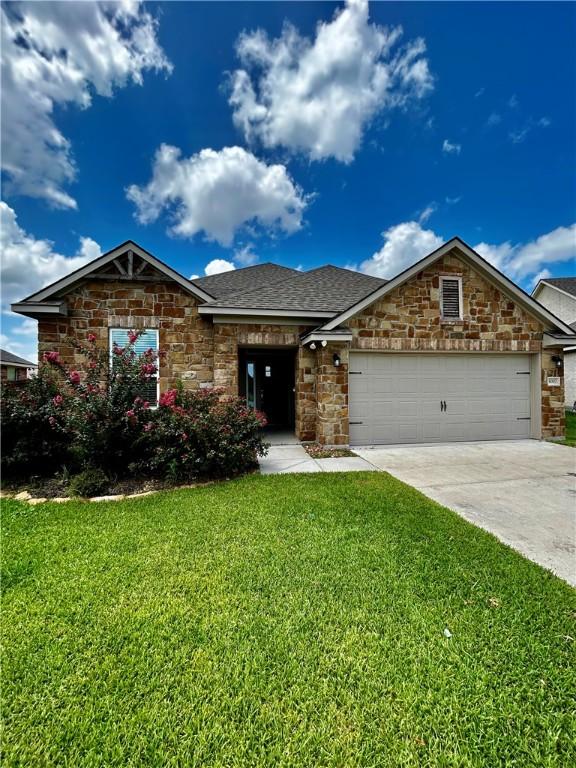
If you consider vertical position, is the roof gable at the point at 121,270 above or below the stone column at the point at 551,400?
above

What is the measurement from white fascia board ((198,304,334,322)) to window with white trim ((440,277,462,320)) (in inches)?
129

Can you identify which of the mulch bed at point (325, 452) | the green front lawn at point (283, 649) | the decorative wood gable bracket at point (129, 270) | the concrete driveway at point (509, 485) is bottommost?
the green front lawn at point (283, 649)

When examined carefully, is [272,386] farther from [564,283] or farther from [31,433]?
[564,283]

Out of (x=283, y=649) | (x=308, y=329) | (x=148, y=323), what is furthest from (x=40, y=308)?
(x=283, y=649)

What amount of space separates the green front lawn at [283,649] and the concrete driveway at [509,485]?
1.81 feet

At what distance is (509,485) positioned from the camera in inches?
227

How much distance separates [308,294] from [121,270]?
524 cm

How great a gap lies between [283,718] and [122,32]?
1216 cm

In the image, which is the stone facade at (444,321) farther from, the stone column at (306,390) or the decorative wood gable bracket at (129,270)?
the decorative wood gable bracket at (129,270)

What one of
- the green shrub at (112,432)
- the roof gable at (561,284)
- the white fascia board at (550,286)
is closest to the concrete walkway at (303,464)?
the green shrub at (112,432)

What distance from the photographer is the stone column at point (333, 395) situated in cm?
859

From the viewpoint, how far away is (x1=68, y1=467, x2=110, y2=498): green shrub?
5.44 meters

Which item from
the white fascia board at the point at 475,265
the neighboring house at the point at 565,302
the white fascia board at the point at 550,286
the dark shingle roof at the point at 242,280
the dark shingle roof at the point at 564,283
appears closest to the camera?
the white fascia board at the point at 475,265

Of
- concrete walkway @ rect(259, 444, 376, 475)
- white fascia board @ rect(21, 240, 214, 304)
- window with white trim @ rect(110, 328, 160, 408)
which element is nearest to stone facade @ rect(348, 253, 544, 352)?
concrete walkway @ rect(259, 444, 376, 475)
